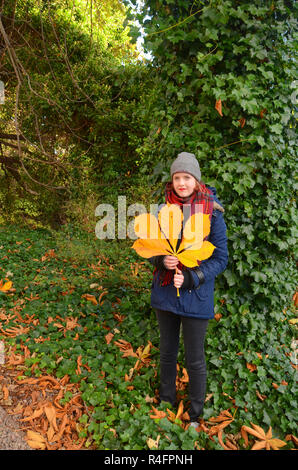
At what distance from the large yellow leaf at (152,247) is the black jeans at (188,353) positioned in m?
0.60

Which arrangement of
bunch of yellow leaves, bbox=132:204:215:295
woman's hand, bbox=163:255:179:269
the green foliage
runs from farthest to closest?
the green foliage < woman's hand, bbox=163:255:179:269 < bunch of yellow leaves, bbox=132:204:215:295

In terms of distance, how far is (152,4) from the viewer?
2.60 metres

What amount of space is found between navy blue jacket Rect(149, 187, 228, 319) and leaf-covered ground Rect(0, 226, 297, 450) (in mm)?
709

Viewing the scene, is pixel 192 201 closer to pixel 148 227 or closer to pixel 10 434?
pixel 148 227

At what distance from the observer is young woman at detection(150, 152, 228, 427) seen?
2.00 metres

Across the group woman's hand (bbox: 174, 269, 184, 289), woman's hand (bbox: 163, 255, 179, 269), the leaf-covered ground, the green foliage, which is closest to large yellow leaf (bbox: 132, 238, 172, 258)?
woman's hand (bbox: 163, 255, 179, 269)

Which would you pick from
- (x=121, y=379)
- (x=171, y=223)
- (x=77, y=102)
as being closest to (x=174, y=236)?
(x=171, y=223)

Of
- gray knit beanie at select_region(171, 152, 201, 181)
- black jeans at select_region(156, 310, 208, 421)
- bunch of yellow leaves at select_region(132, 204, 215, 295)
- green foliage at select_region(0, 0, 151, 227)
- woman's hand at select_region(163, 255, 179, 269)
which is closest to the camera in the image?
bunch of yellow leaves at select_region(132, 204, 215, 295)

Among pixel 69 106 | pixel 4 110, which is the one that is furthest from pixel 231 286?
pixel 4 110

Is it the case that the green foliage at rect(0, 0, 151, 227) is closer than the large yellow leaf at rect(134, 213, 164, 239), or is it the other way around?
the large yellow leaf at rect(134, 213, 164, 239)

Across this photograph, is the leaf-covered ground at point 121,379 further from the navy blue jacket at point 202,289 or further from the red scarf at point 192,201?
the red scarf at point 192,201

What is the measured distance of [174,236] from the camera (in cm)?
172

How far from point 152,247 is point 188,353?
35.8 inches

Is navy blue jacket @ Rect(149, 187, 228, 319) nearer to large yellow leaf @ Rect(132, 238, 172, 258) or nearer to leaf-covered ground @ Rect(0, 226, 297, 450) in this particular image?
large yellow leaf @ Rect(132, 238, 172, 258)
